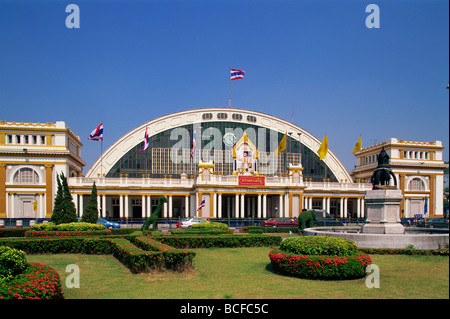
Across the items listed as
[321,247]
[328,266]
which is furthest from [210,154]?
[328,266]

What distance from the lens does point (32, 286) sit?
10117mm

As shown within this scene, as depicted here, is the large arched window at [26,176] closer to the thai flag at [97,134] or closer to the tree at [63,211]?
the thai flag at [97,134]

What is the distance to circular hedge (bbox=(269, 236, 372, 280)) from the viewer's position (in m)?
14.0

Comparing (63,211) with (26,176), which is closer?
(63,211)

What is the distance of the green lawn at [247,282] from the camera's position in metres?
12.2

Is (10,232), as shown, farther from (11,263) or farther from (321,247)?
(321,247)

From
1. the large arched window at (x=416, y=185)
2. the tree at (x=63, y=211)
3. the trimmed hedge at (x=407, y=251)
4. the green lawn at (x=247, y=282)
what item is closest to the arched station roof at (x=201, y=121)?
the large arched window at (x=416, y=185)

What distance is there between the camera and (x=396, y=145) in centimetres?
6850

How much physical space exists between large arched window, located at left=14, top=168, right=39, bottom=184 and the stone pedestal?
159ft

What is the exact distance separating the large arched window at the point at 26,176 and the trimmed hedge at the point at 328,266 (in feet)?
164

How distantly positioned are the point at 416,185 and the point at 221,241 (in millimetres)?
56459

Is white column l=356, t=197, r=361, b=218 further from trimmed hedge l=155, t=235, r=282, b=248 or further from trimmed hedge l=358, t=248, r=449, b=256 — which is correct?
trimmed hedge l=358, t=248, r=449, b=256
